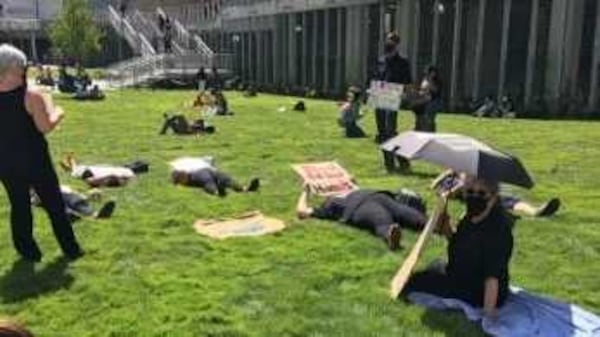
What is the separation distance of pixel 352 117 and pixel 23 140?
1148 centimetres

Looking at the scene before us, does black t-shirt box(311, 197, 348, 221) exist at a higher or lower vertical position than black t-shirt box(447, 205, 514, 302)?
lower

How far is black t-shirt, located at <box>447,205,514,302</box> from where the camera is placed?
241 inches

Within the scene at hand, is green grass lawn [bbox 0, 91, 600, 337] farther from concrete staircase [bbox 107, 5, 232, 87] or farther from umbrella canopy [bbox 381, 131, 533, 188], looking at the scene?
concrete staircase [bbox 107, 5, 232, 87]

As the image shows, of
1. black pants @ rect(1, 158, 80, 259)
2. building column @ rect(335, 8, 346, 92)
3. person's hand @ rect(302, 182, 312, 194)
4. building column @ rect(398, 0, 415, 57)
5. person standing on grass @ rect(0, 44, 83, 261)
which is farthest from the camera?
building column @ rect(335, 8, 346, 92)

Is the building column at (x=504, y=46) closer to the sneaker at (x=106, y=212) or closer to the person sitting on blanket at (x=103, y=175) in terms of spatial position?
the person sitting on blanket at (x=103, y=175)

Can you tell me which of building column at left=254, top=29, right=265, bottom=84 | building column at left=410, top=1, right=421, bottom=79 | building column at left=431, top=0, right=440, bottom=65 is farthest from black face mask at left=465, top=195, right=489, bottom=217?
building column at left=254, top=29, right=265, bottom=84

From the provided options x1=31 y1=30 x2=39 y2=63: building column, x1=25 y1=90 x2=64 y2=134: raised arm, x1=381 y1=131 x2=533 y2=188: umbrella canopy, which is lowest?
x1=31 y1=30 x2=39 y2=63: building column

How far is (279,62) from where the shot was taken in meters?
47.3

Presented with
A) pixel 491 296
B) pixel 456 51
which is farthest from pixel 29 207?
pixel 456 51

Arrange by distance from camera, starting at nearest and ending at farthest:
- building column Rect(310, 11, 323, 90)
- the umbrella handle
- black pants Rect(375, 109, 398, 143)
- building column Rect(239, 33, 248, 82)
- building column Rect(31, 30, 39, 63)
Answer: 1. the umbrella handle
2. black pants Rect(375, 109, 398, 143)
3. building column Rect(310, 11, 323, 90)
4. building column Rect(239, 33, 248, 82)
5. building column Rect(31, 30, 39, 63)

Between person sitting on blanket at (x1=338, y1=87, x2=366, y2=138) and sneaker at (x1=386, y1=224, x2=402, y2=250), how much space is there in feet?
31.6

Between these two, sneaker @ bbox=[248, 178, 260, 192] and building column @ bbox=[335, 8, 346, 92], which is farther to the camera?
building column @ bbox=[335, 8, 346, 92]

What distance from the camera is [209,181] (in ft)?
37.2

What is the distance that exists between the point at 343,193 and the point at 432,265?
11.3 ft
